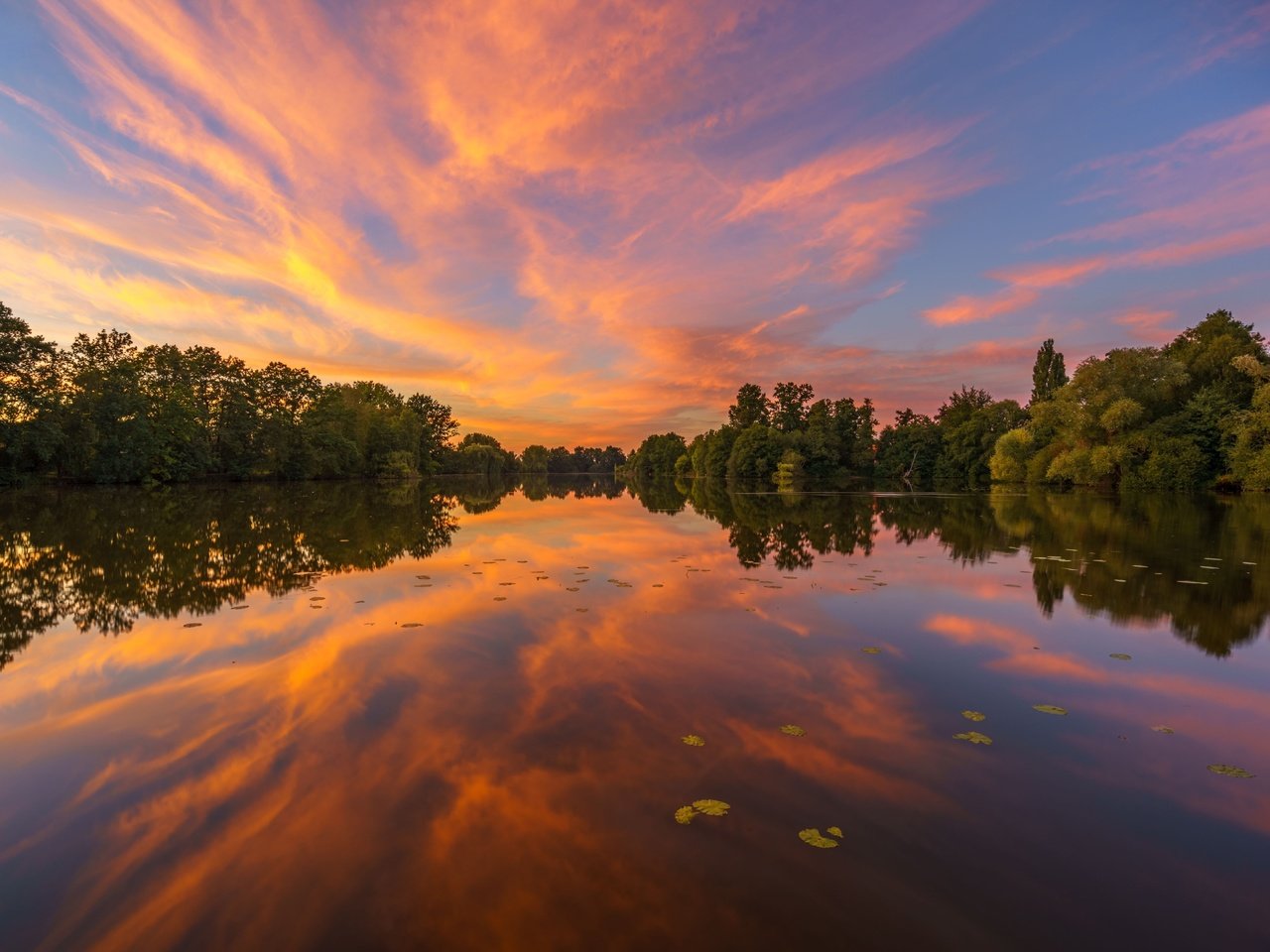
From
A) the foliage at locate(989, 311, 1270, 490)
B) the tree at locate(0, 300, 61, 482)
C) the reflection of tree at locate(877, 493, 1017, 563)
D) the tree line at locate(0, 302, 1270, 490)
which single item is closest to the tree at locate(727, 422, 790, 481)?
the tree line at locate(0, 302, 1270, 490)

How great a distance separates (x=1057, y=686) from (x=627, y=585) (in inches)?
321

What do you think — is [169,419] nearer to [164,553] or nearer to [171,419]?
[171,419]

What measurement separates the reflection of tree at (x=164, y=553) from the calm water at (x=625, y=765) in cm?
22

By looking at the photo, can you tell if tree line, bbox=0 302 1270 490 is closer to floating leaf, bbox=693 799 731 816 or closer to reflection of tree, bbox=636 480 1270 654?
reflection of tree, bbox=636 480 1270 654

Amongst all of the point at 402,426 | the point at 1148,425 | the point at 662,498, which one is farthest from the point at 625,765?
the point at 402,426

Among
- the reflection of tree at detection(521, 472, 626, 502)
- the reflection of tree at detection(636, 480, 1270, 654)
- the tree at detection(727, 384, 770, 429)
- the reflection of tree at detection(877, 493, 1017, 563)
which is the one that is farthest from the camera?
→ the tree at detection(727, 384, 770, 429)

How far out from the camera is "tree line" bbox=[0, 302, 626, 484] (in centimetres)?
4234

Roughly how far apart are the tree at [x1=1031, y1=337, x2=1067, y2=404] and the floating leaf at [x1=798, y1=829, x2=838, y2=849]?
9843 cm

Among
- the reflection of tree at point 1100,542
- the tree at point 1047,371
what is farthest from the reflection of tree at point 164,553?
the tree at point 1047,371

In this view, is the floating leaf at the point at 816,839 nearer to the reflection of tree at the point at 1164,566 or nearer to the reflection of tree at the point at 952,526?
the reflection of tree at the point at 1164,566

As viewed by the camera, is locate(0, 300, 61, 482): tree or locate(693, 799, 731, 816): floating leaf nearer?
locate(693, 799, 731, 816): floating leaf

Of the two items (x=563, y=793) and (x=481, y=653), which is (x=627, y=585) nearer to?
(x=481, y=653)

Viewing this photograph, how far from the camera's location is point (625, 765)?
17.7 feet

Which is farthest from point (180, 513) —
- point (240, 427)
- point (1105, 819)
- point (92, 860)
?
point (240, 427)
